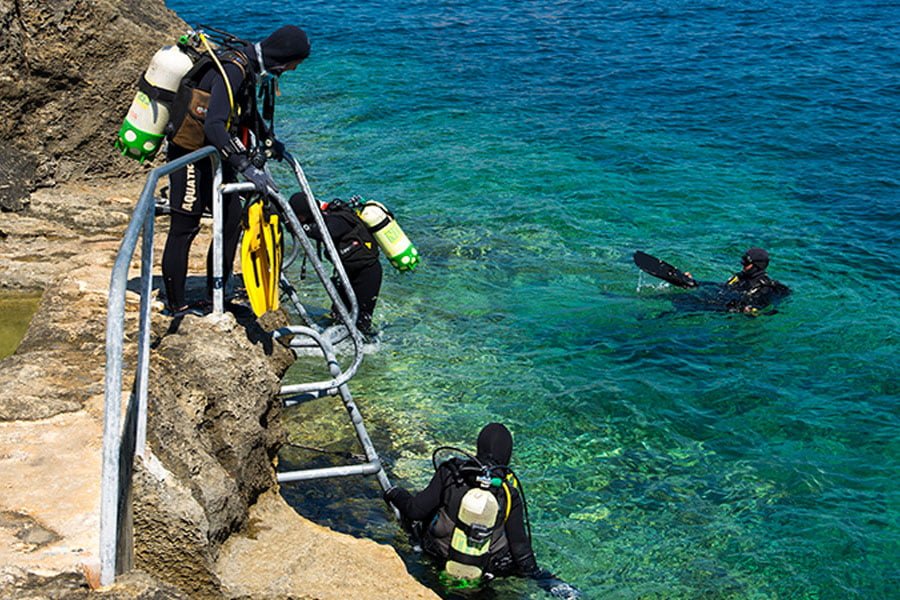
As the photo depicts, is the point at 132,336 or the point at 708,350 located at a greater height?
the point at 132,336

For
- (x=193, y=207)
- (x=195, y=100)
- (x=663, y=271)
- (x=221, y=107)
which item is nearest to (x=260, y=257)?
(x=193, y=207)

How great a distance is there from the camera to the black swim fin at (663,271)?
36.8ft

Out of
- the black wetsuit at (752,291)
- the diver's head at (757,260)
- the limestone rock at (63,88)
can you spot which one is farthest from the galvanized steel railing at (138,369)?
the diver's head at (757,260)

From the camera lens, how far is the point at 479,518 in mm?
5742

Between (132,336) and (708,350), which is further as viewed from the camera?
(708,350)

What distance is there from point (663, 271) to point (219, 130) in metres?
6.92

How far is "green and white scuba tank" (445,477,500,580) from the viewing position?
5.74 metres

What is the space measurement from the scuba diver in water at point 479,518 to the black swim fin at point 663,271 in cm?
550

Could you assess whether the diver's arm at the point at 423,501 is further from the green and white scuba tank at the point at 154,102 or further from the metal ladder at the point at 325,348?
the green and white scuba tank at the point at 154,102

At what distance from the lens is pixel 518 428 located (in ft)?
27.4

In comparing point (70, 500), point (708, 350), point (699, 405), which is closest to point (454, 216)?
point (708, 350)

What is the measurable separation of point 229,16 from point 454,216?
1427 centimetres

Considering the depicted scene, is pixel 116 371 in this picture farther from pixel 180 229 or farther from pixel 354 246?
pixel 354 246

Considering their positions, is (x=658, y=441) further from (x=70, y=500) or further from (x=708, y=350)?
(x=70, y=500)
